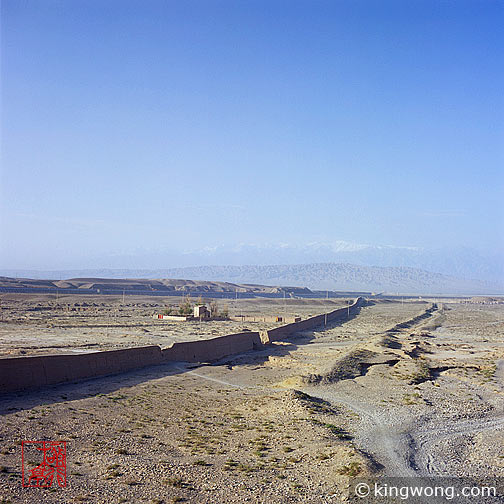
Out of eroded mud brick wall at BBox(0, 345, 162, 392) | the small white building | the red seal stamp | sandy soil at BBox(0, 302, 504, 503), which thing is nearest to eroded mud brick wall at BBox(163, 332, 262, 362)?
sandy soil at BBox(0, 302, 504, 503)

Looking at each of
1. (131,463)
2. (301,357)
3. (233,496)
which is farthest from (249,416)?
(301,357)

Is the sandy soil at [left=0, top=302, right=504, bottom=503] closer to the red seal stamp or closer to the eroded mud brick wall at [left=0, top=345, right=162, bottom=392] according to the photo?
the red seal stamp

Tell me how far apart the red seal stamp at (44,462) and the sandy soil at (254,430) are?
19 cm

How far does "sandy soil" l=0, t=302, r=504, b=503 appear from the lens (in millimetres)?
10492

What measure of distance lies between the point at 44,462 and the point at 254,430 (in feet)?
18.3

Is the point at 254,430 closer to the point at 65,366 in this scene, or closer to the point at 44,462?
the point at 44,462

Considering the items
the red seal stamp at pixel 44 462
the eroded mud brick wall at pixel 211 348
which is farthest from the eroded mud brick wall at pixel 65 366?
the red seal stamp at pixel 44 462

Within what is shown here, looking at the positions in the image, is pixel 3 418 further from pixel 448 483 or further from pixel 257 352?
pixel 257 352

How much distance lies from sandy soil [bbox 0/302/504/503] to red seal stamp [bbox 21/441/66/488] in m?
0.19

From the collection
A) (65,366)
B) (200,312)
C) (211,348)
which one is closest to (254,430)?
(65,366)

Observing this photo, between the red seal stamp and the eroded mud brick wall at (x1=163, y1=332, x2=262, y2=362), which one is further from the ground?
the red seal stamp

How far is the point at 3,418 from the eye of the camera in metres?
14.6

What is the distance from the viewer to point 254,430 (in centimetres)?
1489

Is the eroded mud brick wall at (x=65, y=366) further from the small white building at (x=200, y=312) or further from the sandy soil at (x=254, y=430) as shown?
the small white building at (x=200, y=312)
